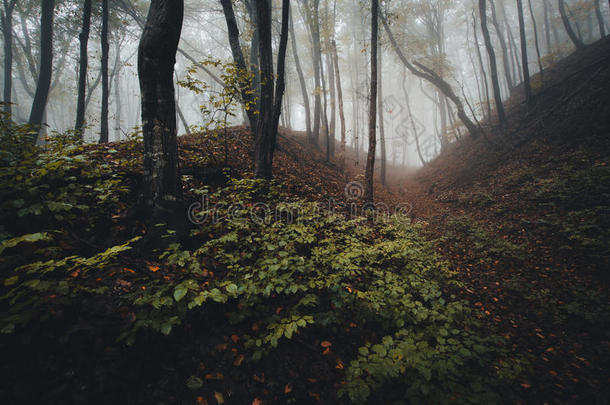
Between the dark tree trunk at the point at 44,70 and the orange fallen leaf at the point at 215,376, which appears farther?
the dark tree trunk at the point at 44,70

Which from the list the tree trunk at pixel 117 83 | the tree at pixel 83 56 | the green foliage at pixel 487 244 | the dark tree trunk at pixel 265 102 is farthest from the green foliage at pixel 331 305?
the tree trunk at pixel 117 83

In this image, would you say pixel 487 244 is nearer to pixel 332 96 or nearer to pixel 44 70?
pixel 332 96

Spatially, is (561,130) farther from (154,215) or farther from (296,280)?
(154,215)

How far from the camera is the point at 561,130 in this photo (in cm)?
925

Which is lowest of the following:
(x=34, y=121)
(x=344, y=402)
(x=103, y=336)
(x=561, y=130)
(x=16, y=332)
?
(x=344, y=402)

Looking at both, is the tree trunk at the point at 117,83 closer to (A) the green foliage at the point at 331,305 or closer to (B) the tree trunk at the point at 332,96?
(B) the tree trunk at the point at 332,96

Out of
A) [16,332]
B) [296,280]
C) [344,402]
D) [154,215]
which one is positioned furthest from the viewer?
[154,215]

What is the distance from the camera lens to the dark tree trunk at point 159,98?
3.75 meters

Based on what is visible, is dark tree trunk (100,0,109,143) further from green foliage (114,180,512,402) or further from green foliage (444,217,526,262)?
green foliage (444,217,526,262)

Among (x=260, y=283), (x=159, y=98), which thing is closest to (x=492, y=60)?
(x=159, y=98)

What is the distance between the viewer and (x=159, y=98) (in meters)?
3.86

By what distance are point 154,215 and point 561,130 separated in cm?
1463

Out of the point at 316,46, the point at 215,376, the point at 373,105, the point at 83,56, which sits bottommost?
the point at 215,376

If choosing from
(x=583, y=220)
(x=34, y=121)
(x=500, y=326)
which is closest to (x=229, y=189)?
(x=500, y=326)
